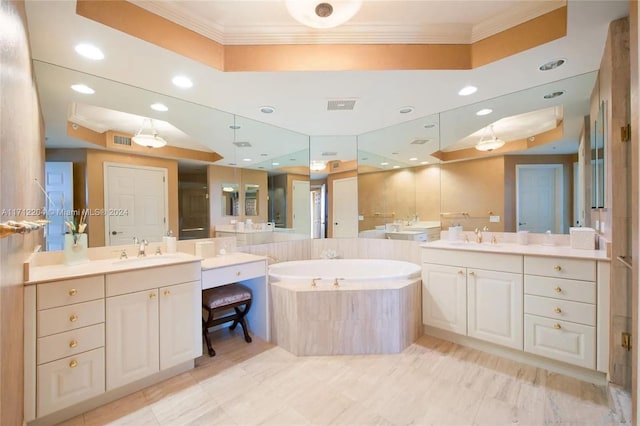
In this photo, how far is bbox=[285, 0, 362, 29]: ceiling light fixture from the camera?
142 centimetres

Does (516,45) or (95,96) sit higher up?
(516,45)

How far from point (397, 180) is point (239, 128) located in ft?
7.29

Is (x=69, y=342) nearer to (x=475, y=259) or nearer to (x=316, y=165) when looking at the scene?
(x=475, y=259)

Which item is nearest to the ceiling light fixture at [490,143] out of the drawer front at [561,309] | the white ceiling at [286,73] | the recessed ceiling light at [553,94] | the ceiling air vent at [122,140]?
the white ceiling at [286,73]

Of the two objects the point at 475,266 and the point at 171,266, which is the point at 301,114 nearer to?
the point at 171,266

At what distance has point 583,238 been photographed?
7.06 ft

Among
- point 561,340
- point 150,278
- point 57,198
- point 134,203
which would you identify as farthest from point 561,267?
point 57,198

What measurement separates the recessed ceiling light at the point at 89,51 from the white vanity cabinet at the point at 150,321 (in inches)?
56.8

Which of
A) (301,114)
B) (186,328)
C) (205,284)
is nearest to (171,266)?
(205,284)

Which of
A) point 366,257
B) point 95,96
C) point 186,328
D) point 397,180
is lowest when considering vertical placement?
point 186,328

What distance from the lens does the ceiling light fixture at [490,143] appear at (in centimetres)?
283

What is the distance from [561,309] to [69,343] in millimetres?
3278

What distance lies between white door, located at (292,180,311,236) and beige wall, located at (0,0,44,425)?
2594 mm

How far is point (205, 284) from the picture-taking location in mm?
2209
